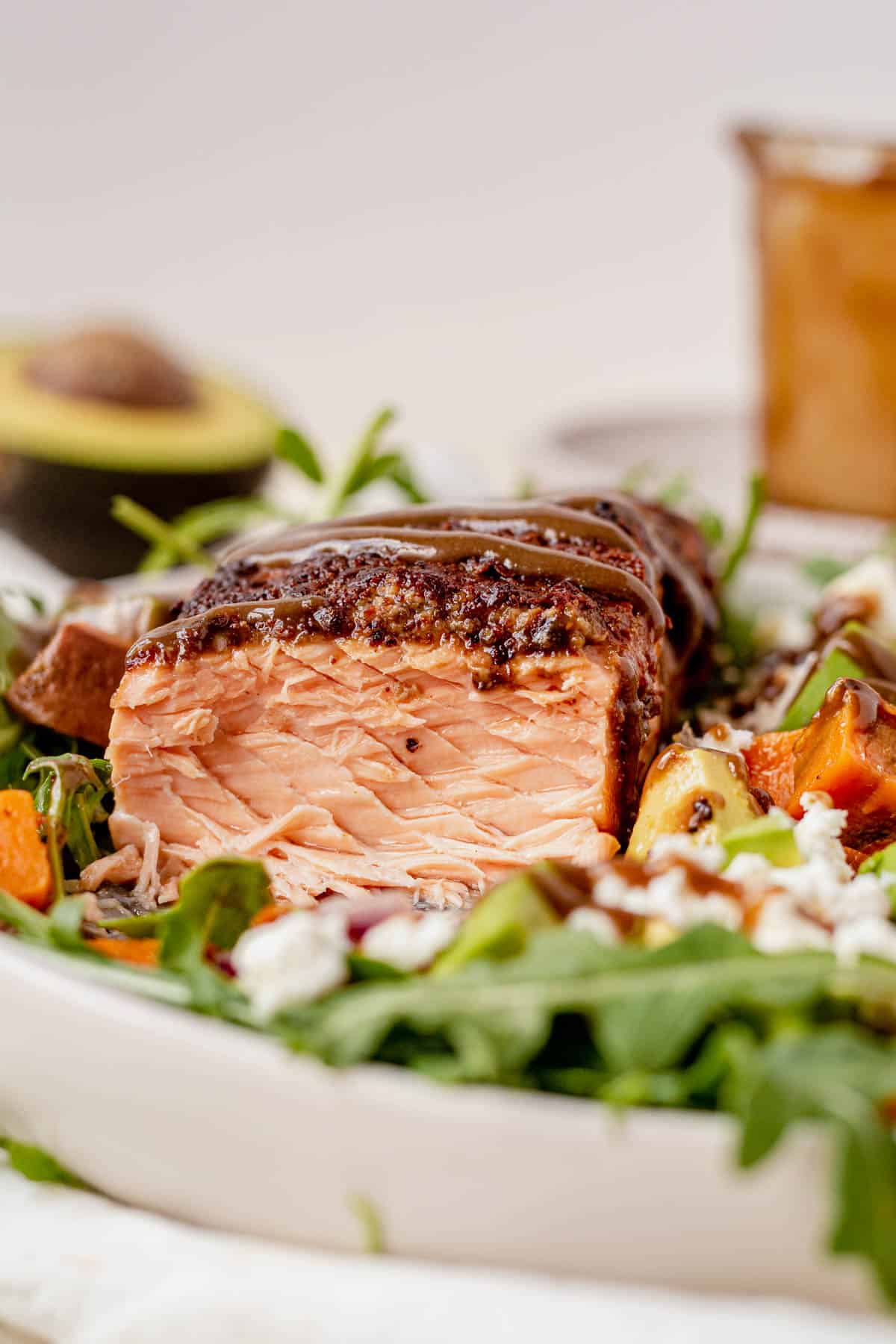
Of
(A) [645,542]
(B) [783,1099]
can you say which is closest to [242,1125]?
(B) [783,1099]

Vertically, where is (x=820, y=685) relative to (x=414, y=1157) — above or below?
below

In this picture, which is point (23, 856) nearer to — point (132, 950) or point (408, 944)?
point (132, 950)

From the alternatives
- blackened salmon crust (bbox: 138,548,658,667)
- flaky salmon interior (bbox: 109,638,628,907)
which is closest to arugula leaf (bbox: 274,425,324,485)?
blackened salmon crust (bbox: 138,548,658,667)

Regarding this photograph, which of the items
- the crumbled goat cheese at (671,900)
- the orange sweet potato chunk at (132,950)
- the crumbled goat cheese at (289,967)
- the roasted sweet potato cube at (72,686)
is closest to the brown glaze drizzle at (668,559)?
the roasted sweet potato cube at (72,686)

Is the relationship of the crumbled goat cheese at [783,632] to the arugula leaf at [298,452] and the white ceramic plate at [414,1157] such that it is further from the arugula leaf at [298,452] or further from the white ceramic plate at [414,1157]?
the white ceramic plate at [414,1157]

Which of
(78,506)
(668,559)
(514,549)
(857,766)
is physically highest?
(514,549)

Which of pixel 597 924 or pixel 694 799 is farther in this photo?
pixel 694 799

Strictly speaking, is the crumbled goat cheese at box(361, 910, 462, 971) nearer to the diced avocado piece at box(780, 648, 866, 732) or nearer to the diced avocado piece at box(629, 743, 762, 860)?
the diced avocado piece at box(629, 743, 762, 860)

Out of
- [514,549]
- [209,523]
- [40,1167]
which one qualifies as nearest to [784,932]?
[514,549]
